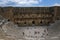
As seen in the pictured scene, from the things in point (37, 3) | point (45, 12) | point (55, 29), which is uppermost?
point (37, 3)

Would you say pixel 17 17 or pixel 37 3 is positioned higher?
pixel 37 3

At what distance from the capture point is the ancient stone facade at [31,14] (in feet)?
9.42

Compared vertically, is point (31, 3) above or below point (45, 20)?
above

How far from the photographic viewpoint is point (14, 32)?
2.61 meters

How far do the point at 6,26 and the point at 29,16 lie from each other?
494mm

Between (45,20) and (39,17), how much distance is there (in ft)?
0.41

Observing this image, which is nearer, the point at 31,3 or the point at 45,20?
the point at 31,3

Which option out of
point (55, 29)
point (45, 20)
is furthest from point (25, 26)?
point (55, 29)

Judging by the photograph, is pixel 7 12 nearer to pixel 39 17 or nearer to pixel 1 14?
pixel 1 14

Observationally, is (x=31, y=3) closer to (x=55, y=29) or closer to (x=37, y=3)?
(x=37, y=3)

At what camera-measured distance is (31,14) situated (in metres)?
2.98

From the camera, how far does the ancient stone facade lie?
2.87m

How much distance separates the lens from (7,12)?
2893 mm

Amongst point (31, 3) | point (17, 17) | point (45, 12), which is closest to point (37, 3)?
point (31, 3)
